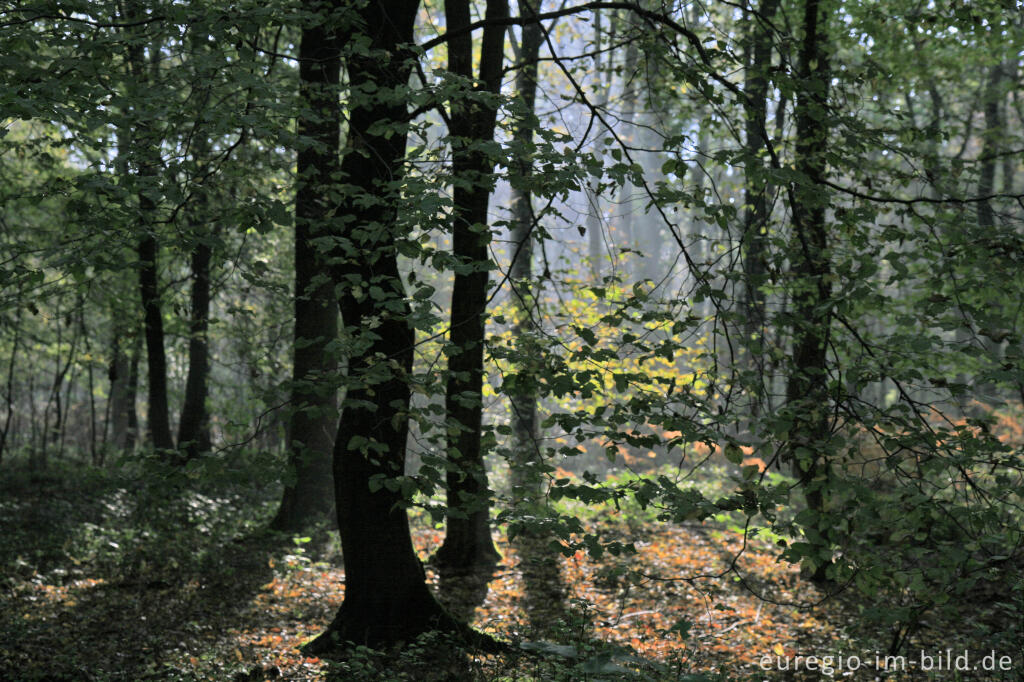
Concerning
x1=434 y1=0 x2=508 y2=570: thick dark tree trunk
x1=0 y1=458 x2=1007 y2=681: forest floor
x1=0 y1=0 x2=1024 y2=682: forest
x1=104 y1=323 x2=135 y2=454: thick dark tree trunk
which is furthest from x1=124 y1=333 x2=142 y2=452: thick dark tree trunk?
x1=434 y1=0 x2=508 y2=570: thick dark tree trunk

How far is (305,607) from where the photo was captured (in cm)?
783

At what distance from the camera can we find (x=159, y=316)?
12.6m

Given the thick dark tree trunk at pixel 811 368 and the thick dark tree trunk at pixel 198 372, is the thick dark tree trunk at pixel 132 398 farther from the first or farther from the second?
the thick dark tree trunk at pixel 811 368

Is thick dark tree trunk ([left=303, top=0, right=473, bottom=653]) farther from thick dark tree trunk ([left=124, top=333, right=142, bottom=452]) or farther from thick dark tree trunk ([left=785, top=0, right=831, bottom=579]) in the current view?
thick dark tree trunk ([left=124, top=333, right=142, bottom=452])

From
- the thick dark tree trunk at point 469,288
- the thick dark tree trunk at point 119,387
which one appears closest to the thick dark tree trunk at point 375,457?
the thick dark tree trunk at point 469,288

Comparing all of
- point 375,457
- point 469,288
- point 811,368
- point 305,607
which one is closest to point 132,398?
point 305,607

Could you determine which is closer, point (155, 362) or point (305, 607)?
point (305, 607)

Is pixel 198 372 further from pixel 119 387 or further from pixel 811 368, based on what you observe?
pixel 811 368

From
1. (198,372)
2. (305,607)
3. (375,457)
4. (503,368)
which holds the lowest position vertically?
(305,607)

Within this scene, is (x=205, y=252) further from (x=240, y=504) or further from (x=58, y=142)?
(x=58, y=142)

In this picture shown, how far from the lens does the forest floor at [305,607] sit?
18.3ft

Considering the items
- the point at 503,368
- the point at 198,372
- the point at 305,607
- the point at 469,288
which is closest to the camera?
the point at 503,368

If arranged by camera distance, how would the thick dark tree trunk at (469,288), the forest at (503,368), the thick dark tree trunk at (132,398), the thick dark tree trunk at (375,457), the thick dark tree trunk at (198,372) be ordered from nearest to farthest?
the forest at (503,368), the thick dark tree trunk at (375,457), the thick dark tree trunk at (469,288), the thick dark tree trunk at (198,372), the thick dark tree trunk at (132,398)

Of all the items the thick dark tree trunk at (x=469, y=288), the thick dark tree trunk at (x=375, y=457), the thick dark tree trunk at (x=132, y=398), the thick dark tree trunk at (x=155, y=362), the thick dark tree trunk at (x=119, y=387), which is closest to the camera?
the thick dark tree trunk at (x=375, y=457)
